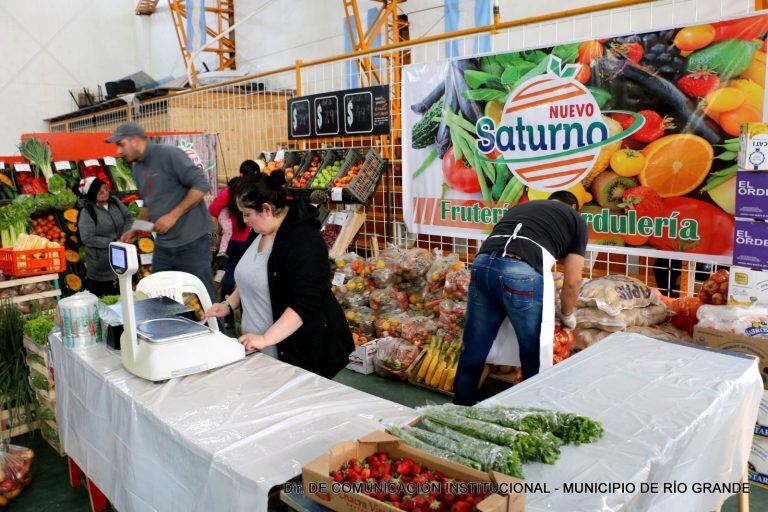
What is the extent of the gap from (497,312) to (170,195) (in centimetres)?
260

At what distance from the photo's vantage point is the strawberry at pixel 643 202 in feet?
12.0

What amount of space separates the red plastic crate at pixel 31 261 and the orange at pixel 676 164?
4.01m

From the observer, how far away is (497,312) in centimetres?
314

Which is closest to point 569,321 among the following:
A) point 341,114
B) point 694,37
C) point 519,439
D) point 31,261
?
point 694,37

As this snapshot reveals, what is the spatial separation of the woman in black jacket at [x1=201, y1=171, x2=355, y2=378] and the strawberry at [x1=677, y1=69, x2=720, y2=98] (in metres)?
2.30

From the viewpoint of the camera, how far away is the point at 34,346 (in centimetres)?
348

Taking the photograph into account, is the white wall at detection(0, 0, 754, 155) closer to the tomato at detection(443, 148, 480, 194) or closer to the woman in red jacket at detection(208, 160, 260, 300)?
the woman in red jacket at detection(208, 160, 260, 300)

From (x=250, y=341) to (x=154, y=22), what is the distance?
58.0 feet

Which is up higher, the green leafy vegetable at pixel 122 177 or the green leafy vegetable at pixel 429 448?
the green leafy vegetable at pixel 122 177

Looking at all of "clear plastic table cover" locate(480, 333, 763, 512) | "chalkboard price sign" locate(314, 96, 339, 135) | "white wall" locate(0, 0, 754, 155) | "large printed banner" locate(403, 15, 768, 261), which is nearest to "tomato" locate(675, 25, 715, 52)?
"large printed banner" locate(403, 15, 768, 261)

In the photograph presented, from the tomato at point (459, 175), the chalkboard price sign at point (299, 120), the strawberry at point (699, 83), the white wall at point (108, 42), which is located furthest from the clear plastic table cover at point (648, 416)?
the white wall at point (108, 42)

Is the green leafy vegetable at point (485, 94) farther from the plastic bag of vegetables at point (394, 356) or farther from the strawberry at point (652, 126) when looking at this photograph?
the plastic bag of vegetables at point (394, 356)

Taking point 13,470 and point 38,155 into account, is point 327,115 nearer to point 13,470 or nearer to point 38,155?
point 38,155

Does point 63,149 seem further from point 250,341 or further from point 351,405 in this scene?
point 351,405
